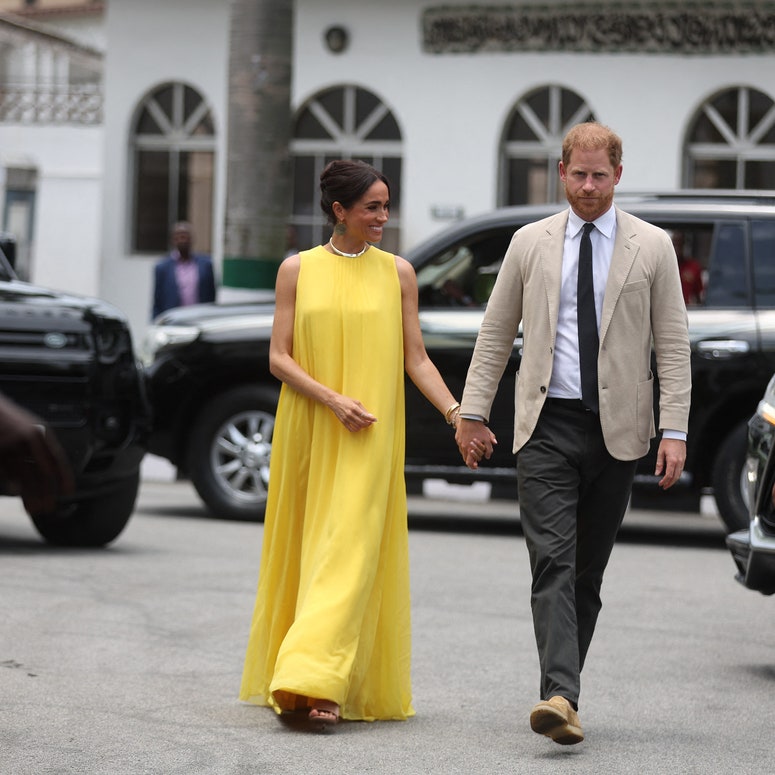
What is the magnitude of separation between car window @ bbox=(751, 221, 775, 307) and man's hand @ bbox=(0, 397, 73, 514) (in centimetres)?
774

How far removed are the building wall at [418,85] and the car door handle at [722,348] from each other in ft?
36.9

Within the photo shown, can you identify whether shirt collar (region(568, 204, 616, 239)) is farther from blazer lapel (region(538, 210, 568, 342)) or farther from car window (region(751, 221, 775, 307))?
car window (region(751, 221, 775, 307))

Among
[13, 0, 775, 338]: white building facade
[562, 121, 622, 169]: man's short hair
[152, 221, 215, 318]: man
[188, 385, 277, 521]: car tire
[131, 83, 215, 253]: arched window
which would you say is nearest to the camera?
[562, 121, 622, 169]: man's short hair

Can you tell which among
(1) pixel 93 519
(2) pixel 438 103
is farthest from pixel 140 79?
(1) pixel 93 519

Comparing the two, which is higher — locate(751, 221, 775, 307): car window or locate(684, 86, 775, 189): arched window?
locate(684, 86, 775, 189): arched window

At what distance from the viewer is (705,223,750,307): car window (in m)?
10.4

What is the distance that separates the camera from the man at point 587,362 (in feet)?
18.5

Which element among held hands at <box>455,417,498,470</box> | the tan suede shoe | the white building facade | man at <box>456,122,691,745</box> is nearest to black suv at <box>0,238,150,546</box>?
held hands at <box>455,417,498,470</box>

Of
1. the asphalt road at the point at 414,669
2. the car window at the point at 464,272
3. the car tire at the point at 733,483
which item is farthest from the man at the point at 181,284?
the car tire at the point at 733,483

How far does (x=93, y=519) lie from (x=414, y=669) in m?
3.51

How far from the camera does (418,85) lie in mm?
22438

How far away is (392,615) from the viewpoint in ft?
19.4

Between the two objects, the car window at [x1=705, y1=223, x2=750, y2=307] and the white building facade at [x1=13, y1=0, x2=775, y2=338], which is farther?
the white building facade at [x1=13, y1=0, x2=775, y2=338]

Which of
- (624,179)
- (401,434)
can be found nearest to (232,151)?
(624,179)
